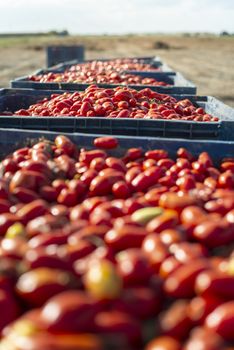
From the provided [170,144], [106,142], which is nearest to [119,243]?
[106,142]

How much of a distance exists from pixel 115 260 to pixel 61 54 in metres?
15.4

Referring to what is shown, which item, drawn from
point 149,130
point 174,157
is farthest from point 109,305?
point 149,130

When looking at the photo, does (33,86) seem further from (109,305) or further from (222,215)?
(109,305)

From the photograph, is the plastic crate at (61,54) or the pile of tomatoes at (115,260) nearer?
the pile of tomatoes at (115,260)

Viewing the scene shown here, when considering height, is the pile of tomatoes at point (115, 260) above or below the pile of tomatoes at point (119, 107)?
below

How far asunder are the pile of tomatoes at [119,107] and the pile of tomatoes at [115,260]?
1.77m

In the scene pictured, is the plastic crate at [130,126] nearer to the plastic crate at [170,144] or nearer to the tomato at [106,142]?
the plastic crate at [170,144]

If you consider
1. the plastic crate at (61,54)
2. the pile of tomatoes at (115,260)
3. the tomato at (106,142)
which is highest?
the tomato at (106,142)

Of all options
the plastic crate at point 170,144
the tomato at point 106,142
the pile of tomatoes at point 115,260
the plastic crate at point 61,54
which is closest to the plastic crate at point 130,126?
the plastic crate at point 170,144

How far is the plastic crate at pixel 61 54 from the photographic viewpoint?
17.0m

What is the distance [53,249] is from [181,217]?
93 centimetres

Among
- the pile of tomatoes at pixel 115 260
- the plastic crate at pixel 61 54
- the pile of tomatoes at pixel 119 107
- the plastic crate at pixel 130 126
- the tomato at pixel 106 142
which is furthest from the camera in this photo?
the plastic crate at pixel 61 54

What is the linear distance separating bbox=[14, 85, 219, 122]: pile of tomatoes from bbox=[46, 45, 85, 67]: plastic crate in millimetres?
10622

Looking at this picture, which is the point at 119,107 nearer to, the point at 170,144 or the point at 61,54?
the point at 170,144
